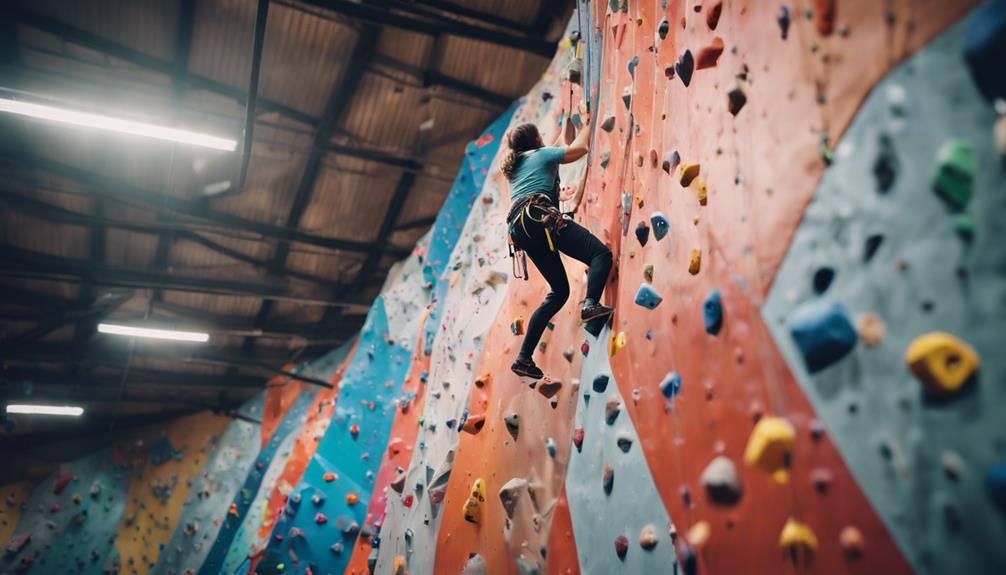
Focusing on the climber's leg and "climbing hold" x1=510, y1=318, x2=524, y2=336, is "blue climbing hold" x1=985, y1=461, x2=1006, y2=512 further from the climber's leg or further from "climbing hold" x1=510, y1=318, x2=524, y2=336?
"climbing hold" x1=510, y1=318, x2=524, y2=336

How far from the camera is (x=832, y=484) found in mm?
1108

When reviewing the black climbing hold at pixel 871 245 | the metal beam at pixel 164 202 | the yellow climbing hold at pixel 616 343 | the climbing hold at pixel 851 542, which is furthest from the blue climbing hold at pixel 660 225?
the metal beam at pixel 164 202

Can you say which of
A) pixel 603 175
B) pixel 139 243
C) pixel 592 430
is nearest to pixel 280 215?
pixel 139 243

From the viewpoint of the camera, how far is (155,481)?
832cm

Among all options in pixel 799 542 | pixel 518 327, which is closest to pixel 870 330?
pixel 799 542

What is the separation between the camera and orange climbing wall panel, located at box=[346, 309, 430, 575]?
4117 mm

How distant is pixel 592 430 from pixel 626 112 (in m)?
1.34

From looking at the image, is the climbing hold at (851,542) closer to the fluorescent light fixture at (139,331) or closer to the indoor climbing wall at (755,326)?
the indoor climbing wall at (755,326)

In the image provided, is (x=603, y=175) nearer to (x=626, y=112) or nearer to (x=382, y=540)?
(x=626, y=112)

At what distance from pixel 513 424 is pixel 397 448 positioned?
6.50ft

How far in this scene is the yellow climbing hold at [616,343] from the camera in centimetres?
207

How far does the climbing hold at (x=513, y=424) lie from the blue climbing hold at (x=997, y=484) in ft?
6.50

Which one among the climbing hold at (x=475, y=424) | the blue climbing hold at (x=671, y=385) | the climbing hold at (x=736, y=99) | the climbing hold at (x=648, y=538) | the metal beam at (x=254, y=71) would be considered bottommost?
the climbing hold at (x=648, y=538)

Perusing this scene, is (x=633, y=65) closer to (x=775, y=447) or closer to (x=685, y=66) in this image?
(x=685, y=66)
